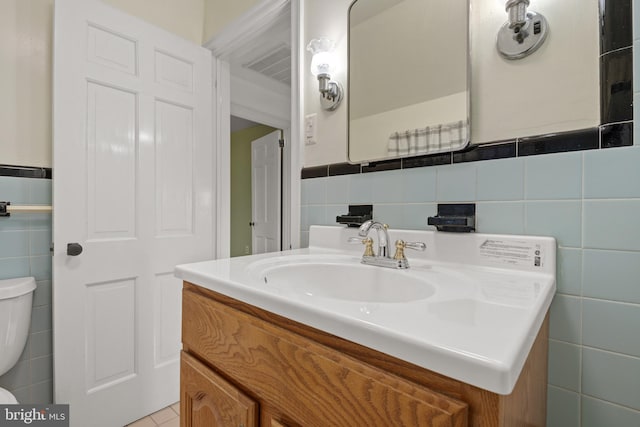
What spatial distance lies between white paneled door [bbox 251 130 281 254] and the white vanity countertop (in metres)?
2.23

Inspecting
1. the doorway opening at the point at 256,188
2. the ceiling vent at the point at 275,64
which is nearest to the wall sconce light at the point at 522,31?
the ceiling vent at the point at 275,64

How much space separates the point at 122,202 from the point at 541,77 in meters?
1.58

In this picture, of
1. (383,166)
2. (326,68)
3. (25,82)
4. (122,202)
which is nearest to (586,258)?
(383,166)

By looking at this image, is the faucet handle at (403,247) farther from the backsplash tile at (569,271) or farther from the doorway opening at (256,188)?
the doorway opening at (256,188)

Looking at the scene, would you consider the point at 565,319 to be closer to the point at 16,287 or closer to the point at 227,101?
the point at 16,287

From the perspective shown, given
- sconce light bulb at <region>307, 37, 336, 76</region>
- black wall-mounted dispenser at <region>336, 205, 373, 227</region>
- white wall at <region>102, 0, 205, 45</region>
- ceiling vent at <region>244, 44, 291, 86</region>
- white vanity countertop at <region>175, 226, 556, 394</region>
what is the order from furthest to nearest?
ceiling vent at <region>244, 44, 291, 86</region>, white wall at <region>102, 0, 205, 45</region>, sconce light bulb at <region>307, 37, 336, 76</region>, black wall-mounted dispenser at <region>336, 205, 373, 227</region>, white vanity countertop at <region>175, 226, 556, 394</region>

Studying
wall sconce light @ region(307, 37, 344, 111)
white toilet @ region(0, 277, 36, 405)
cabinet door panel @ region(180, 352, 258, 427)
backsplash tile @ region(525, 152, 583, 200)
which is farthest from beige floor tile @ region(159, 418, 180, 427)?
backsplash tile @ region(525, 152, 583, 200)

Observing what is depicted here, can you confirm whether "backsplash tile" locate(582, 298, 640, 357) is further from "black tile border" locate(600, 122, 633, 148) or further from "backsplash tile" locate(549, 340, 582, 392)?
"black tile border" locate(600, 122, 633, 148)

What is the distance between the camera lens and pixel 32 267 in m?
1.27

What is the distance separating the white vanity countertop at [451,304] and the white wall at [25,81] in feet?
3.61

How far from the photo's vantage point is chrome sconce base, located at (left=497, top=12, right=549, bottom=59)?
0.69 meters

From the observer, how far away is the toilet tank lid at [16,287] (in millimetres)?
1083

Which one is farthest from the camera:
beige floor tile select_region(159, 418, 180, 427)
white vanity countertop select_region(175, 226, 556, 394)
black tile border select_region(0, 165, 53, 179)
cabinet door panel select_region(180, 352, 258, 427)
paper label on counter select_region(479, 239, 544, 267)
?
beige floor tile select_region(159, 418, 180, 427)

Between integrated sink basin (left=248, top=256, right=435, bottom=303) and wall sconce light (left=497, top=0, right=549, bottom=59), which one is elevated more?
wall sconce light (left=497, top=0, right=549, bottom=59)
